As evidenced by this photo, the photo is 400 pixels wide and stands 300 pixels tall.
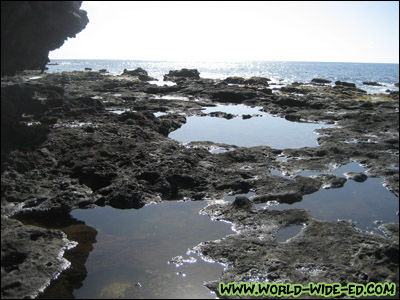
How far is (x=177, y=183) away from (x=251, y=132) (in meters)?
18.5

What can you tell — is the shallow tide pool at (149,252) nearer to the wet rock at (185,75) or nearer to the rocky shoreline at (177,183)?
the rocky shoreline at (177,183)

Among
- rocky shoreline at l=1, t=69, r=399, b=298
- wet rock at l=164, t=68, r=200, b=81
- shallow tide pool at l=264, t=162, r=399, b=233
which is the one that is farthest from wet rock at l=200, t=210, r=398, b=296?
wet rock at l=164, t=68, r=200, b=81

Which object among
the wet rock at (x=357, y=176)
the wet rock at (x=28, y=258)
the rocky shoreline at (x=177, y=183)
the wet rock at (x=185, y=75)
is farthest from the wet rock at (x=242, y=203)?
the wet rock at (x=185, y=75)

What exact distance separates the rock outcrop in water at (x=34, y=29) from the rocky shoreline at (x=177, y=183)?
2963mm

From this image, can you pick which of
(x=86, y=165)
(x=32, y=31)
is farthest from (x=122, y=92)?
(x=86, y=165)

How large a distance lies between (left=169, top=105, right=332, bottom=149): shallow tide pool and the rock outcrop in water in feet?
42.6

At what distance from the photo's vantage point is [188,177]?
20.3 m

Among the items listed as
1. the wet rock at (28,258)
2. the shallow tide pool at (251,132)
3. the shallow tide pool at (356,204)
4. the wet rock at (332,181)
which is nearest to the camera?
the wet rock at (28,258)

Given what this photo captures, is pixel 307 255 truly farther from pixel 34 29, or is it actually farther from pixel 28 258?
pixel 34 29

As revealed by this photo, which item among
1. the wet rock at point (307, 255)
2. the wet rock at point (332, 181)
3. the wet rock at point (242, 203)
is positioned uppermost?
the wet rock at point (332, 181)

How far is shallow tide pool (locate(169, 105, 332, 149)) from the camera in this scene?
105 ft

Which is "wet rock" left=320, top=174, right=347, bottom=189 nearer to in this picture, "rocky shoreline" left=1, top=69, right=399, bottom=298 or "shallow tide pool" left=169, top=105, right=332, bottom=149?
"rocky shoreline" left=1, top=69, right=399, bottom=298

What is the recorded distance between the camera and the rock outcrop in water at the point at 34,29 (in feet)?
60.8

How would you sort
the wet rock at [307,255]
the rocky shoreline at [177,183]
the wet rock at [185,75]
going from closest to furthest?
1. the wet rock at [307,255]
2. the rocky shoreline at [177,183]
3. the wet rock at [185,75]
